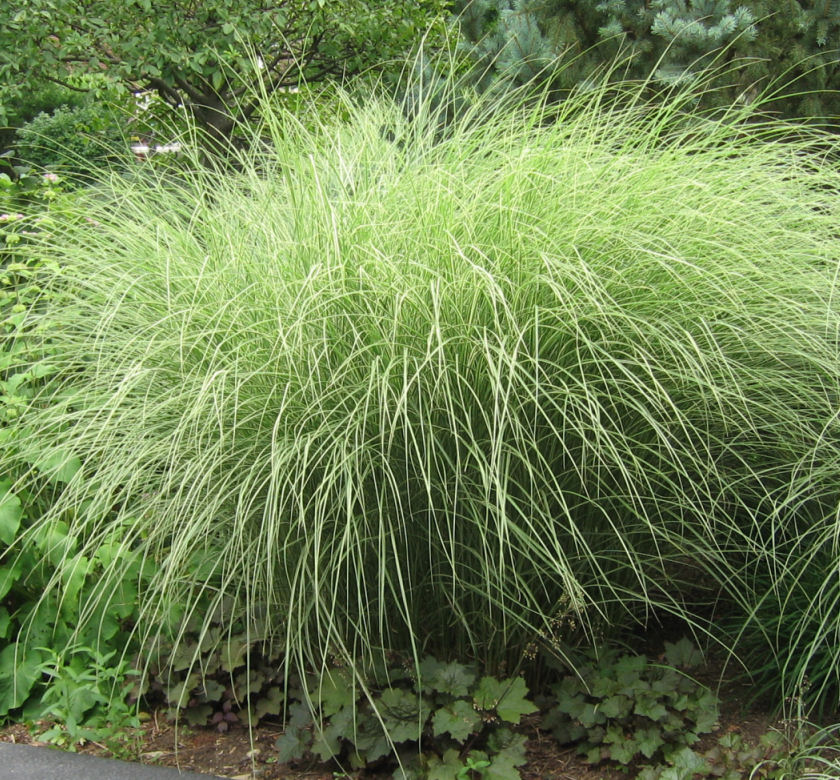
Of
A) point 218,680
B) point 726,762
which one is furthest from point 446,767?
point 218,680

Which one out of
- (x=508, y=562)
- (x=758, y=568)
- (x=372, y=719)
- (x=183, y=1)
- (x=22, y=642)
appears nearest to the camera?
(x=372, y=719)

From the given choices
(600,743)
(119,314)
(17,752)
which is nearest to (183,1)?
(119,314)

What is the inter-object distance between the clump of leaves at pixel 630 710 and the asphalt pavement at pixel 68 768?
0.89 metres

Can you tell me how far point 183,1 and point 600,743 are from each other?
196 inches

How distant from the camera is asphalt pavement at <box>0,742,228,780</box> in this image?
2.33 m

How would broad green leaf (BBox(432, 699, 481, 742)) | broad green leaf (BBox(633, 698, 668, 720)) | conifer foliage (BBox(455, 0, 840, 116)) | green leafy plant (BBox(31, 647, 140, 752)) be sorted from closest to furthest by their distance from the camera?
1. broad green leaf (BBox(432, 699, 481, 742))
2. broad green leaf (BBox(633, 698, 668, 720))
3. green leafy plant (BBox(31, 647, 140, 752))
4. conifer foliage (BBox(455, 0, 840, 116))

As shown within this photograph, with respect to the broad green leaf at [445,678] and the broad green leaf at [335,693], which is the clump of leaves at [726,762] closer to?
the broad green leaf at [445,678]

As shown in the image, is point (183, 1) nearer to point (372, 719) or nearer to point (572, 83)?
point (572, 83)

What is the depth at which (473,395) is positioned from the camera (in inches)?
90.5

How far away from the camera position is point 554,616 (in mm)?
2508

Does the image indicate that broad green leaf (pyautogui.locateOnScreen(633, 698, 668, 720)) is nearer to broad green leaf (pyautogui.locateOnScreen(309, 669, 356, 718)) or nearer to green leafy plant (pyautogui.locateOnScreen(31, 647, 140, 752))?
broad green leaf (pyautogui.locateOnScreen(309, 669, 356, 718))

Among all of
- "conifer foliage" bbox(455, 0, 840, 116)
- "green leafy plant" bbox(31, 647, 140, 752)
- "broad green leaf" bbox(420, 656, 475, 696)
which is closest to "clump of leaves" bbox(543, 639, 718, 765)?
"broad green leaf" bbox(420, 656, 475, 696)

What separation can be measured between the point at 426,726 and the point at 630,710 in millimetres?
510

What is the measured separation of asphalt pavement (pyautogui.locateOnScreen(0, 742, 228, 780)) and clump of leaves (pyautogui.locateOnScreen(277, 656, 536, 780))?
31 centimetres
